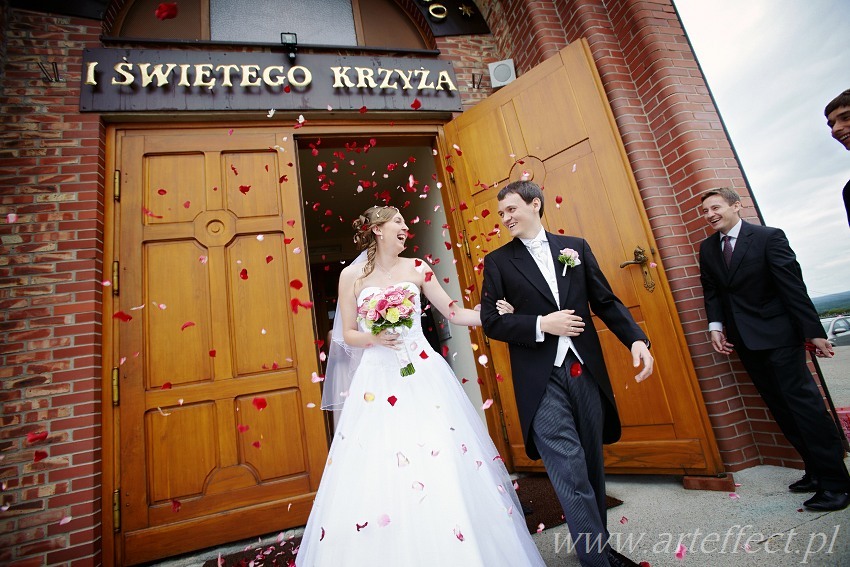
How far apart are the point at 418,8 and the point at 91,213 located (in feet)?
13.1

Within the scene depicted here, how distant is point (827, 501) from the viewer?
2.20 m

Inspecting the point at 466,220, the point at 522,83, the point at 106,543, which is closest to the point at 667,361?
the point at 466,220

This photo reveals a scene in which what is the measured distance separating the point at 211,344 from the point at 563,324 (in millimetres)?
2773

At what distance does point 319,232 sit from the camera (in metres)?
8.52

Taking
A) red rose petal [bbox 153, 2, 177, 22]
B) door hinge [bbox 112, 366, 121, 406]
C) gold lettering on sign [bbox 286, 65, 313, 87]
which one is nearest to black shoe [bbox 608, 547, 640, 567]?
door hinge [bbox 112, 366, 121, 406]

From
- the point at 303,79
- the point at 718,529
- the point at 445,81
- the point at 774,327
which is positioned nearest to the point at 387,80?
the point at 445,81

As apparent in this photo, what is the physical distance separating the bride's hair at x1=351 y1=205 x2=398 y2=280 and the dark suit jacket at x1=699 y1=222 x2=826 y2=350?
7.64 ft

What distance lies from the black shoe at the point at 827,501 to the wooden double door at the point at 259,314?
586 mm

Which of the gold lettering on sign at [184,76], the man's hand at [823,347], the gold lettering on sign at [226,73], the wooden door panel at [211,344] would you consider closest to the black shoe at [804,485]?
the man's hand at [823,347]

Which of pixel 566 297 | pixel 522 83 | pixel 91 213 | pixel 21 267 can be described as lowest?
pixel 566 297

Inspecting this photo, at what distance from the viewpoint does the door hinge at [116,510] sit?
2826mm

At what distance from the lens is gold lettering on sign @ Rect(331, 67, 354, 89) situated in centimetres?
405

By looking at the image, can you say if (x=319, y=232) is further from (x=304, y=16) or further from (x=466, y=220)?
(x=466, y=220)

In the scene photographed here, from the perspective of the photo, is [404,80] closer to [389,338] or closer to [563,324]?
[389,338]
